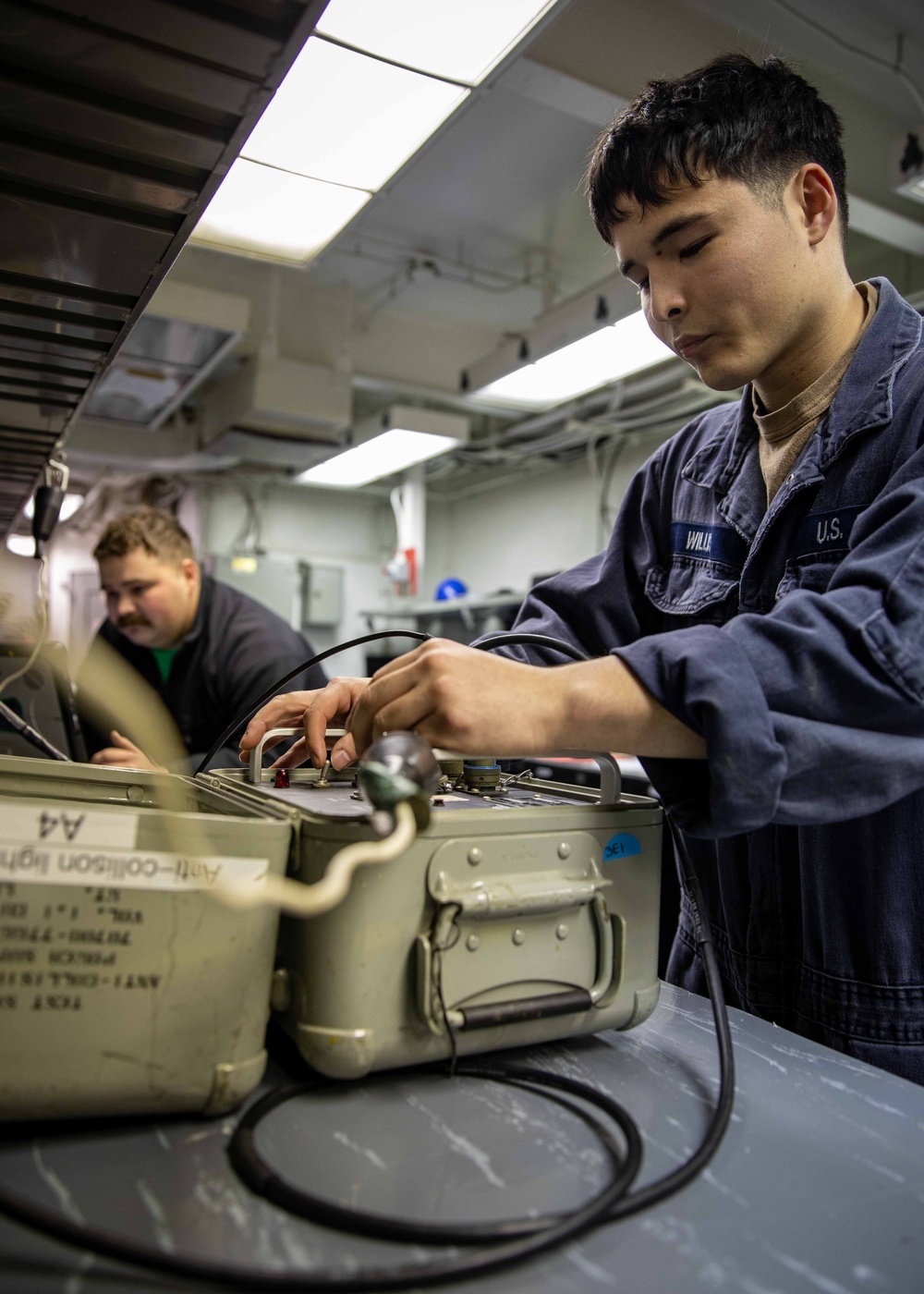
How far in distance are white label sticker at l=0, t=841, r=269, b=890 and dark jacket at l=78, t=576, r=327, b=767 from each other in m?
1.58

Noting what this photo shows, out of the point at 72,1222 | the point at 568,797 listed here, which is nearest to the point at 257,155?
the point at 568,797

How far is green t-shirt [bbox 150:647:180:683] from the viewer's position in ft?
7.72

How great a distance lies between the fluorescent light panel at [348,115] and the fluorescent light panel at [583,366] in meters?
1.02

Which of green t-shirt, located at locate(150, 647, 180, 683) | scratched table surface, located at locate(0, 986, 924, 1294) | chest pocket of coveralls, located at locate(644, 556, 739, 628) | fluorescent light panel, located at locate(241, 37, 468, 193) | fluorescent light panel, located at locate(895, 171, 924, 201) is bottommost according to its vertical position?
scratched table surface, located at locate(0, 986, 924, 1294)

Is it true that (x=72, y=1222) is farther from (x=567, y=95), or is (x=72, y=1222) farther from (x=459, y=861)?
(x=567, y=95)

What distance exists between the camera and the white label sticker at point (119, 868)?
1.56ft

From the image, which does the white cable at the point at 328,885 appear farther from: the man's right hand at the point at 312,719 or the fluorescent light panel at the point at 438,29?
the fluorescent light panel at the point at 438,29

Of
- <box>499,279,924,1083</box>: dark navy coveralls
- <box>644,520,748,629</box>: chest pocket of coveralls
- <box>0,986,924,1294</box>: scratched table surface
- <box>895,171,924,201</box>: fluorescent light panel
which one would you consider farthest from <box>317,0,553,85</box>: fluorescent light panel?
<box>0,986,924,1294</box>: scratched table surface

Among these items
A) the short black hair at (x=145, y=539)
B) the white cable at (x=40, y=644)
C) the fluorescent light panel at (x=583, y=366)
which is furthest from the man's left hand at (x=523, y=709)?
the fluorescent light panel at (x=583, y=366)

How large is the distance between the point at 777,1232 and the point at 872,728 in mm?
335

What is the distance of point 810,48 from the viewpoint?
235cm

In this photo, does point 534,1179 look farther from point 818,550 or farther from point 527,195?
point 527,195

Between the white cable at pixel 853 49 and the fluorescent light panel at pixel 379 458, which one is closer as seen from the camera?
the white cable at pixel 853 49

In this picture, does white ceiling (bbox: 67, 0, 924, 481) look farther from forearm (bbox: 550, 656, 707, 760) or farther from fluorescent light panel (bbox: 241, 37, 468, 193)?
forearm (bbox: 550, 656, 707, 760)
